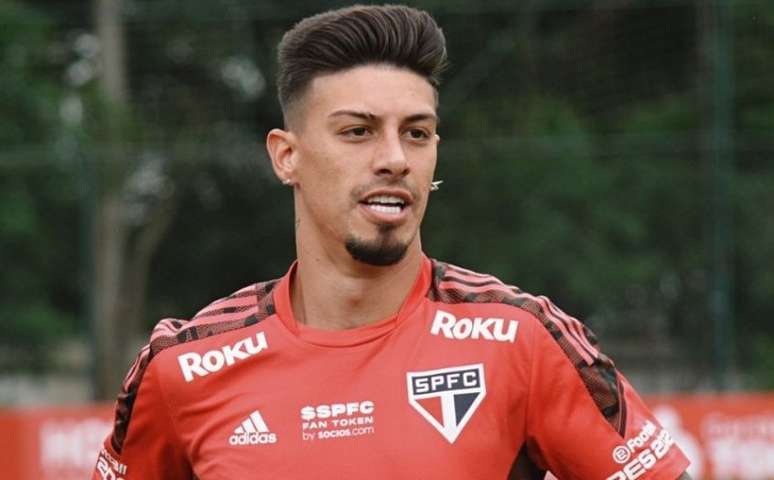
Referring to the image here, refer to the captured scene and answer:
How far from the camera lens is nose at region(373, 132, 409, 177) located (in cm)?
335

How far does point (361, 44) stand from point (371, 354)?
666mm

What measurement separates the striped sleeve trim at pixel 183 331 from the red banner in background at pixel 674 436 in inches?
327

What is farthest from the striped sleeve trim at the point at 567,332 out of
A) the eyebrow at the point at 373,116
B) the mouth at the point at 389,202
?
the eyebrow at the point at 373,116

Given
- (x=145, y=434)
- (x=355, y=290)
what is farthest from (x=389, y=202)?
(x=145, y=434)

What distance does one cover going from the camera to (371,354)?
11.4 ft

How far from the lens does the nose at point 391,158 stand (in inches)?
132

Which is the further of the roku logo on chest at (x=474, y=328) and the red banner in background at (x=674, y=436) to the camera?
the red banner in background at (x=674, y=436)

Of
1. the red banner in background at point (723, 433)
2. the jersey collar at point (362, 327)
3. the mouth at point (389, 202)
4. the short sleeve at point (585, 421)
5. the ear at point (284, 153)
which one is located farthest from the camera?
the red banner in background at point (723, 433)

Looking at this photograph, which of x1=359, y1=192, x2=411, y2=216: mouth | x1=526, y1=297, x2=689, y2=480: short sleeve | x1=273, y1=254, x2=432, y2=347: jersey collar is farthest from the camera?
x1=273, y1=254, x2=432, y2=347: jersey collar

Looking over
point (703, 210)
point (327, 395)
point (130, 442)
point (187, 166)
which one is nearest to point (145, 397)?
point (130, 442)

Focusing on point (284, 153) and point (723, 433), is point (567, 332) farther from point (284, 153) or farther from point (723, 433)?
point (723, 433)

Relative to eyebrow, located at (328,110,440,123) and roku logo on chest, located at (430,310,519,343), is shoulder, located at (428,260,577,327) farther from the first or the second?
eyebrow, located at (328,110,440,123)

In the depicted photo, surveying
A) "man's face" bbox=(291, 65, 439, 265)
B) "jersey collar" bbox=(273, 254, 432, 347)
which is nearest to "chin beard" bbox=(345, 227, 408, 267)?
"man's face" bbox=(291, 65, 439, 265)

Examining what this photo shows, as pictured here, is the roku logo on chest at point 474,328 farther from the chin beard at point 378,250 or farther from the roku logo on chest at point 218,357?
the roku logo on chest at point 218,357
